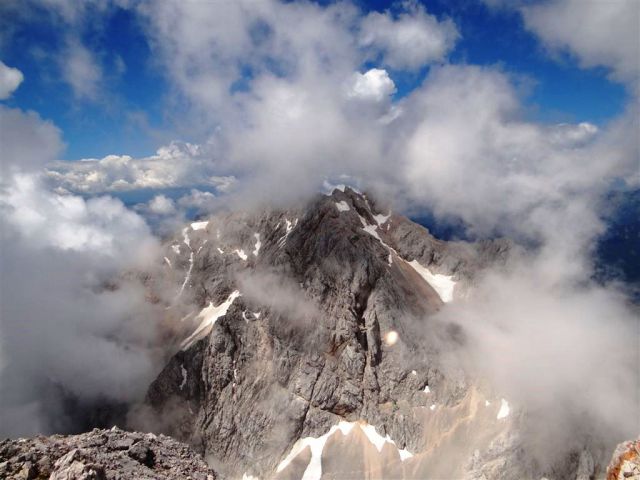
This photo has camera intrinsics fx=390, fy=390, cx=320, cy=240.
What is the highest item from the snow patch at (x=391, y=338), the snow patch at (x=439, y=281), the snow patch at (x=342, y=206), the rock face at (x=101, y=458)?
the snow patch at (x=342, y=206)

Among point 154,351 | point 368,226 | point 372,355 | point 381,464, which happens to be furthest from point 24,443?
point 154,351

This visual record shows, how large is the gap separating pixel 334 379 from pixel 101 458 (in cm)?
11652

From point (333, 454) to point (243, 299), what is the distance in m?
62.4

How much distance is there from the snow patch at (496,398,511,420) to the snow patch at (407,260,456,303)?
49.1 metres

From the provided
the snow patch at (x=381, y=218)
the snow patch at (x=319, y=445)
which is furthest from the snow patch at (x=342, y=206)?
the snow patch at (x=319, y=445)

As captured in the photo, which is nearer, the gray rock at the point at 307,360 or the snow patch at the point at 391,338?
the gray rock at the point at 307,360

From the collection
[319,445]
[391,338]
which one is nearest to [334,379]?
[319,445]

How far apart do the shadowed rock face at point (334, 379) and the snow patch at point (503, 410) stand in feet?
2.78

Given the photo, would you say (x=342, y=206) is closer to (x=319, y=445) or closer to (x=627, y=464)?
(x=319, y=445)

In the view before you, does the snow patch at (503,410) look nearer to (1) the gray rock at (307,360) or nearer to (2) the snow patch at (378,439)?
(1) the gray rock at (307,360)

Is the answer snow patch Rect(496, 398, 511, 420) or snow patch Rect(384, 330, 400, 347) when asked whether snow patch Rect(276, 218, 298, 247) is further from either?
snow patch Rect(496, 398, 511, 420)

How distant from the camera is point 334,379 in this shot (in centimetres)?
13362

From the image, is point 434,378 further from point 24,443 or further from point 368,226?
point 24,443

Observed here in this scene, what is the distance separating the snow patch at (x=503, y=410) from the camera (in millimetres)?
115562
